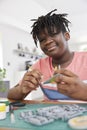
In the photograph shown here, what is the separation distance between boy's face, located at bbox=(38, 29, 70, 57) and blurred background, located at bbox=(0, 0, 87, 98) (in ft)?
6.13

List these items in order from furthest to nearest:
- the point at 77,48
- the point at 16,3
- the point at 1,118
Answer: the point at 77,48, the point at 16,3, the point at 1,118

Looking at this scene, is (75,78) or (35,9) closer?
(75,78)

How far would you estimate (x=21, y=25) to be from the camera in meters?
3.45

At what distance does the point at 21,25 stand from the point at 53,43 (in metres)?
2.67

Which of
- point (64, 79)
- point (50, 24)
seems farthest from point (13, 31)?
point (64, 79)

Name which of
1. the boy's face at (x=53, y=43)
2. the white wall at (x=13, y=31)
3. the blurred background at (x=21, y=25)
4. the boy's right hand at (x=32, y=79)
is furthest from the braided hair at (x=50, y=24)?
the white wall at (x=13, y=31)

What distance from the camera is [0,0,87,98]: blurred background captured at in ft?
9.70

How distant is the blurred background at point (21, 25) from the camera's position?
2957mm

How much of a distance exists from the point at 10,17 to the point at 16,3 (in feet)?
1.31

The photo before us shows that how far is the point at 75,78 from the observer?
0.62 meters

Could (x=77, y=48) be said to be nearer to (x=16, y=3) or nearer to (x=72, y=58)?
(x=16, y=3)

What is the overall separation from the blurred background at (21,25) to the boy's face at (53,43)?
6.13ft

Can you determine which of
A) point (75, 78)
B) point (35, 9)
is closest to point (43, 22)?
point (75, 78)

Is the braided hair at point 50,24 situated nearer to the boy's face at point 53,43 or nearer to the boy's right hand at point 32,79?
the boy's face at point 53,43
